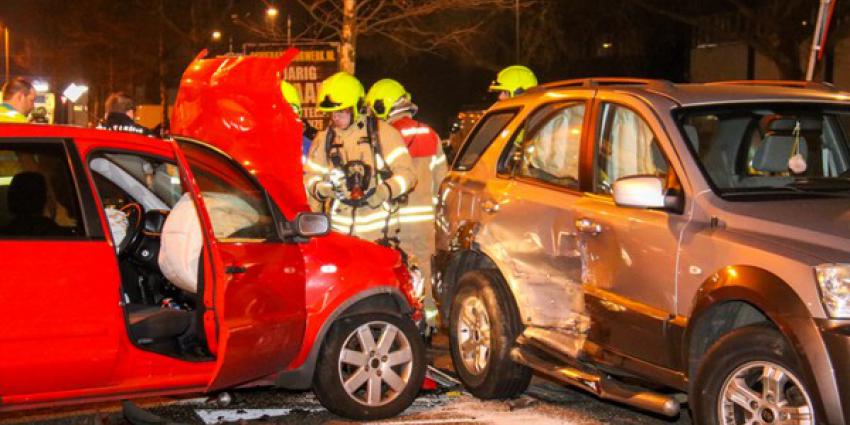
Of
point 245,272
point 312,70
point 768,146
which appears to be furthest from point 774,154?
point 312,70

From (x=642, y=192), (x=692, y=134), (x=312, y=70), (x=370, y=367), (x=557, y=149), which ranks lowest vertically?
(x=370, y=367)

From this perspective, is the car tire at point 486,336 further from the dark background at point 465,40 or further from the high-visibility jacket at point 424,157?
the dark background at point 465,40

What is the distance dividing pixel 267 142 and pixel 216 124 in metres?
0.34

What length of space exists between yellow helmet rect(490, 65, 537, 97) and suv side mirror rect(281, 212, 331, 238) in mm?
5248

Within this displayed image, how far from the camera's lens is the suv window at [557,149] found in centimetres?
641

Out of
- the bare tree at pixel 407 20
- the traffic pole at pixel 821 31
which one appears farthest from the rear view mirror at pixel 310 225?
the bare tree at pixel 407 20

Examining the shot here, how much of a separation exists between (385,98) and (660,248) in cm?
427

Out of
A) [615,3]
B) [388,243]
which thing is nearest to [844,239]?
[388,243]

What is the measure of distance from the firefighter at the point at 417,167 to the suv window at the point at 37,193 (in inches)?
149

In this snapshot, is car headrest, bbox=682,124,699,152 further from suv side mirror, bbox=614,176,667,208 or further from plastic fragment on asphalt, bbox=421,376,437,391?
plastic fragment on asphalt, bbox=421,376,437,391

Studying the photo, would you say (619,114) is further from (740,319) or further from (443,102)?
(443,102)

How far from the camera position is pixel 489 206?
6.91 metres

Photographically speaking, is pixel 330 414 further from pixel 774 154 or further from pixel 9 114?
pixel 9 114

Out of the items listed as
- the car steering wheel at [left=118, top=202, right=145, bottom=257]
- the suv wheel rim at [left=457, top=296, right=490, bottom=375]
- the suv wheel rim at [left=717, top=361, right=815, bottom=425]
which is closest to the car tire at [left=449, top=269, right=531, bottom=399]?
the suv wheel rim at [left=457, top=296, right=490, bottom=375]
